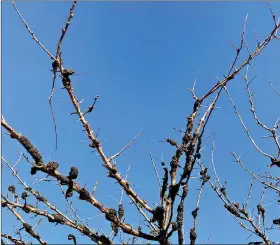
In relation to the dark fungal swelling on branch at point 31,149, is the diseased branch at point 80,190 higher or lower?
lower

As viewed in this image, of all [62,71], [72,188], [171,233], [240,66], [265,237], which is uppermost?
[240,66]

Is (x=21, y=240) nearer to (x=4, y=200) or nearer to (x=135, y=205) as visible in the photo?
(x=4, y=200)

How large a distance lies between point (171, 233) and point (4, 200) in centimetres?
188

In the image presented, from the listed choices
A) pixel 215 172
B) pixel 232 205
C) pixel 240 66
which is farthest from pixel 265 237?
pixel 240 66

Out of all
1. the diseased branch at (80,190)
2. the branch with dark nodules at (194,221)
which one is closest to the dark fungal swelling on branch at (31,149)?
the diseased branch at (80,190)

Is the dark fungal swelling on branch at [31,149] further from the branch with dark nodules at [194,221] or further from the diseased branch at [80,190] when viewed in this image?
the branch with dark nodules at [194,221]

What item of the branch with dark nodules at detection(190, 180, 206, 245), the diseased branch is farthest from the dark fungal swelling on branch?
the branch with dark nodules at detection(190, 180, 206, 245)

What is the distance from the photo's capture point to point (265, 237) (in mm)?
5609

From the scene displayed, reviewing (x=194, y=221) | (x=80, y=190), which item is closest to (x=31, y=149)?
(x=80, y=190)

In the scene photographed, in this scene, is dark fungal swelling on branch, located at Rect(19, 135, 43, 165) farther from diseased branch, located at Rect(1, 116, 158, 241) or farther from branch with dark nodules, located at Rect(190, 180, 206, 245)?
branch with dark nodules, located at Rect(190, 180, 206, 245)

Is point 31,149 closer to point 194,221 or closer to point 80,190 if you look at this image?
point 80,190

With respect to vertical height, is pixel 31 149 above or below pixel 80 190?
above

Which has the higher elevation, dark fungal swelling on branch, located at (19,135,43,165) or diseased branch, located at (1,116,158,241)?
dark fungal swelling on branch, located at (19,135,43,165)

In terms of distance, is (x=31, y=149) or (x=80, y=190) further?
(x=80, y=190)
